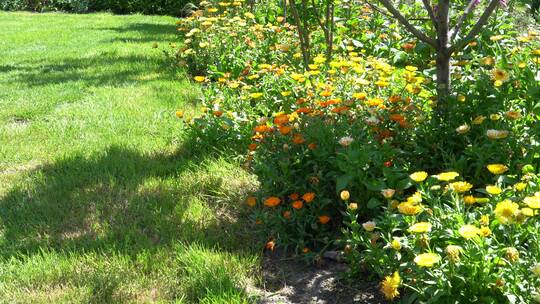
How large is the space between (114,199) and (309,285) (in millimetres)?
1404

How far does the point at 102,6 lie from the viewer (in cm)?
1603

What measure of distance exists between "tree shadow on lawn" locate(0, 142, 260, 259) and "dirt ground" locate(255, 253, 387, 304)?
27 centimetres

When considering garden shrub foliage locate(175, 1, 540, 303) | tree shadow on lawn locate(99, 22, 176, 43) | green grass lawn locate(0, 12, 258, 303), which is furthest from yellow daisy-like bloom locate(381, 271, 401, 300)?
tree shadow on lawn locate(99, 22, 176, 43)

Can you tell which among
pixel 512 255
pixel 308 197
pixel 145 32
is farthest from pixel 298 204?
pixel 145 32

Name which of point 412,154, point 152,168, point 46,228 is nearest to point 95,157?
point 152,168

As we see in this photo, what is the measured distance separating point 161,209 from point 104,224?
31cm

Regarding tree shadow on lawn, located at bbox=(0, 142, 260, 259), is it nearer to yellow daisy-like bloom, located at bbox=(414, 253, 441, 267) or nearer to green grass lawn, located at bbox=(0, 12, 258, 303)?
green grass lawn, located at bbox=(0, 12, 258, 303)

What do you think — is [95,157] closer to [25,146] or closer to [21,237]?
[25,146]

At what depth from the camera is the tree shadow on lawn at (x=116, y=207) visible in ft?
9.49

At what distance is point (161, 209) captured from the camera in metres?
3.20

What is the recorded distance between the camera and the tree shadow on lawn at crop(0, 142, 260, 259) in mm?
2893

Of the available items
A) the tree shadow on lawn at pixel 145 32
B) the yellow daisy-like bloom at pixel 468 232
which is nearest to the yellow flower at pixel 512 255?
the yellow daisy-like bloom at pixel 468 232

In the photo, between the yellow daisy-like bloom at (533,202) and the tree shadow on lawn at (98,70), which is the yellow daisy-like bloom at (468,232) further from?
the tree shadow on lawn at (98,70)

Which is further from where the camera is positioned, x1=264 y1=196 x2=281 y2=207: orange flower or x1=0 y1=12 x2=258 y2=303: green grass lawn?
x1=264 y1=196 x2=281 y2=207: orange flower
